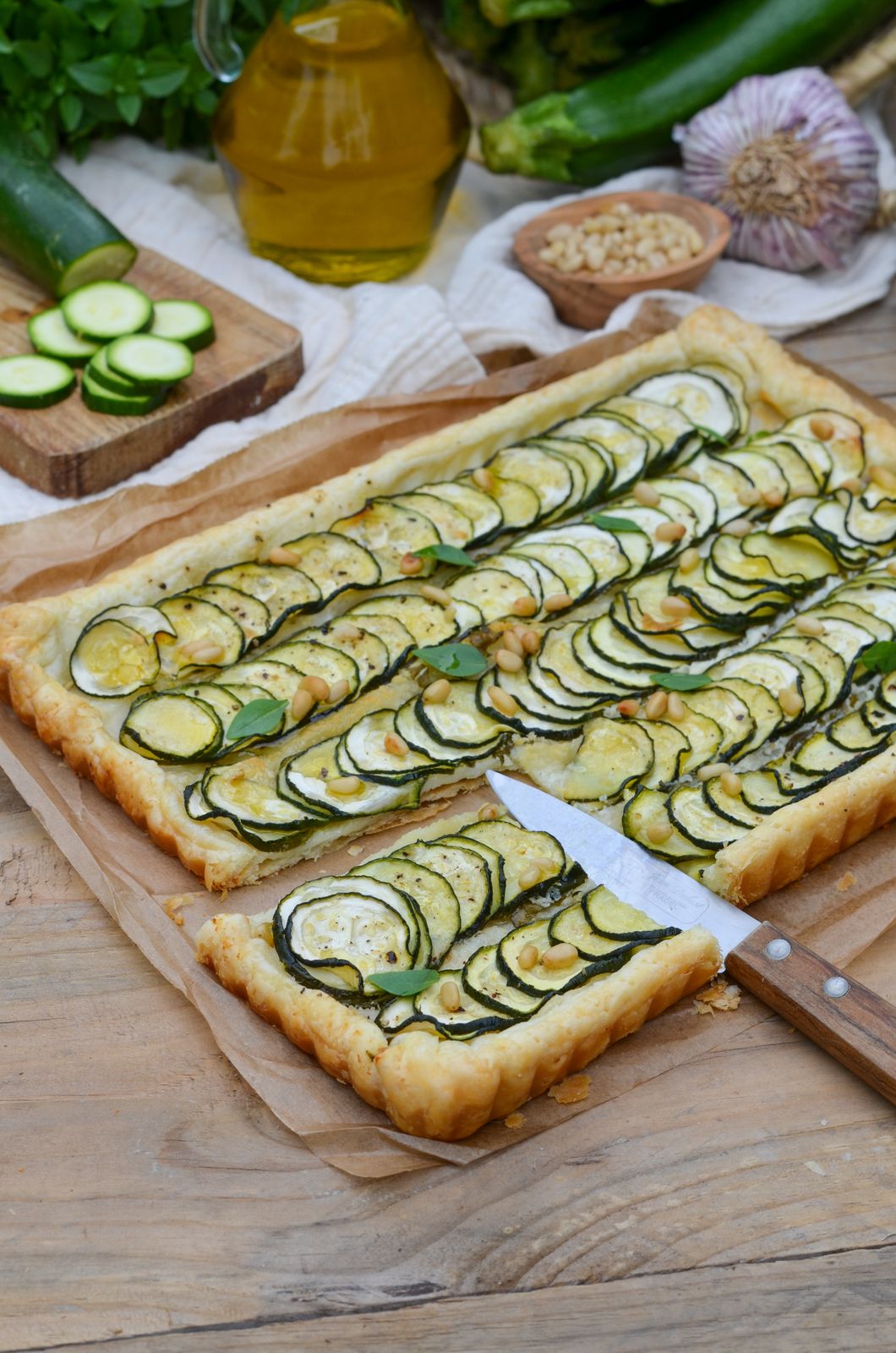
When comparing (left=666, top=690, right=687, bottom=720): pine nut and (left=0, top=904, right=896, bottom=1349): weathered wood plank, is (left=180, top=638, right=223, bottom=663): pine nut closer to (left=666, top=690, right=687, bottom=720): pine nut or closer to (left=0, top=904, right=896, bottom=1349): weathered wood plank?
(left=0, top=904, right=896, bottom=1349): weathered wood plank

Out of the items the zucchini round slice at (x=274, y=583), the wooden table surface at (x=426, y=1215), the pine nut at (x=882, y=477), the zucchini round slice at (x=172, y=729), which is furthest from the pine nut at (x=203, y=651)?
the pine nut at (x=882, y=477)

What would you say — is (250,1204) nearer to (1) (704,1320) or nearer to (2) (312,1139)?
(2) (312,1139)

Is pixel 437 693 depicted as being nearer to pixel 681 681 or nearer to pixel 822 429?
pixel 681 681

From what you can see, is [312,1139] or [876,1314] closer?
[876,1314]

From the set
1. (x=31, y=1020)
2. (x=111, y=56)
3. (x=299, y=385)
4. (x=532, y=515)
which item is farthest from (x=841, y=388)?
(x=31, y=1020)

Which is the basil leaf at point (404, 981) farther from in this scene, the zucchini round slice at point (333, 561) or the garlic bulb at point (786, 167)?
the garlic bulb at point (786, 167)

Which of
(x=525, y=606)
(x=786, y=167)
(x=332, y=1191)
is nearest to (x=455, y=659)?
(x=525, y=606)

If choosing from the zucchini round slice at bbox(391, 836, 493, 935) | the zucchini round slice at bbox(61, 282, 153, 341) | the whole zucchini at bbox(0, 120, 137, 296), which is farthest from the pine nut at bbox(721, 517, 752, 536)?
the whole zucchini at bbox(0, 120, 137, 296)
